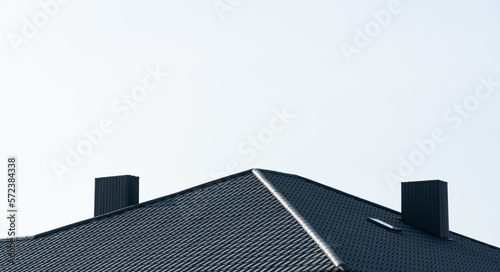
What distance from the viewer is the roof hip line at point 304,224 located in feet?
60.2

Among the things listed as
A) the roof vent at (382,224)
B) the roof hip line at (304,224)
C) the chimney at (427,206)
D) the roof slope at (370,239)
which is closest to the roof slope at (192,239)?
the roof hip line at (304,224)

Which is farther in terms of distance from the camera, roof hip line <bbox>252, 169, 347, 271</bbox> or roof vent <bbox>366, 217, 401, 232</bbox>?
roof vent <bbox>366, 217, 401, 232</bbox>

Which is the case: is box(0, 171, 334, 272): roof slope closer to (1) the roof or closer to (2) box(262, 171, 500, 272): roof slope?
(1) the roof

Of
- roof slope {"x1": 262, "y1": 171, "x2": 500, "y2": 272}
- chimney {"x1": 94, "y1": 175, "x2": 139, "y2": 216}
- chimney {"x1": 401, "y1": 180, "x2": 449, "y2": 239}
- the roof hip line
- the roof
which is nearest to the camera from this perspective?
the roof hip line

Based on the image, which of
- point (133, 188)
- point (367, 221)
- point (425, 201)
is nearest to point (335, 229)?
point (367, 221)

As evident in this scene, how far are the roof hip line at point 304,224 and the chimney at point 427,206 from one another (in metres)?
6.26

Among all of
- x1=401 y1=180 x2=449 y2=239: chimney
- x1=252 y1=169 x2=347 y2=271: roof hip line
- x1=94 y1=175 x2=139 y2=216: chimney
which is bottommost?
x1=401 y1=180 x2=449 y2=239: chimney

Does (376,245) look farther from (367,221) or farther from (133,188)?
(133,188)

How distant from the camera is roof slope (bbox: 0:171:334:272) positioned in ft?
64.6

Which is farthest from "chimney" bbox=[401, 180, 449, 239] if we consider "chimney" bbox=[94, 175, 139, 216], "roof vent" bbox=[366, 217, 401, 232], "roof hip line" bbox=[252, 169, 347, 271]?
"chimney" bbox=[94, 175, 139, 216]

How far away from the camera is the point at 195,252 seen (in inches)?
824

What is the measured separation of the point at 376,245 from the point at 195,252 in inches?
205

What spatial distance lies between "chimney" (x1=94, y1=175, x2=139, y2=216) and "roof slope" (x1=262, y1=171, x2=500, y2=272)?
550 centimetres

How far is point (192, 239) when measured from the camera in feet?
71.7
